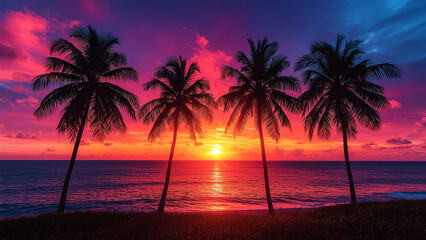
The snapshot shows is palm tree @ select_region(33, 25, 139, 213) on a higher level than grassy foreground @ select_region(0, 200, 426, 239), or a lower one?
higher

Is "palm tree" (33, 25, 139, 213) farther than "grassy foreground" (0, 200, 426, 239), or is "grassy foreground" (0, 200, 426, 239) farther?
"palm tree" (33, 25, 139, 213)

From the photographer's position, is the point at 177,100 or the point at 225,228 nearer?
the point at 225,228

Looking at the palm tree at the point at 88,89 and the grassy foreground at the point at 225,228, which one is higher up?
the palm tree at the point at 88,89

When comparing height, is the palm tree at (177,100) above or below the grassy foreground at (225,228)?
above

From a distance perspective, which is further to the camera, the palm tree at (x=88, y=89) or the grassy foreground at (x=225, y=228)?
the palm tree at (x=88, y=89)

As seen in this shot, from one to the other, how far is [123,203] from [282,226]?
26242mm

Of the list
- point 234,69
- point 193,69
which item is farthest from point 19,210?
point 234,69

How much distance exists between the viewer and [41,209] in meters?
24.3

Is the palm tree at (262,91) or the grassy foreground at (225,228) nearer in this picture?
the grassy foreground at (225,228)

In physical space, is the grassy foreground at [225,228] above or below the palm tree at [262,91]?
below

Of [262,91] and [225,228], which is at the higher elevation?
[262,91]

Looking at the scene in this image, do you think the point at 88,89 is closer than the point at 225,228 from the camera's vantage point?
No

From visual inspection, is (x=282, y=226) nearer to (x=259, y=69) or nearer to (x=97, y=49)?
(x=259, y=69)

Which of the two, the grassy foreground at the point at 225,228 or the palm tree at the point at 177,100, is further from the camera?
the palm tree at the point at 177,100
